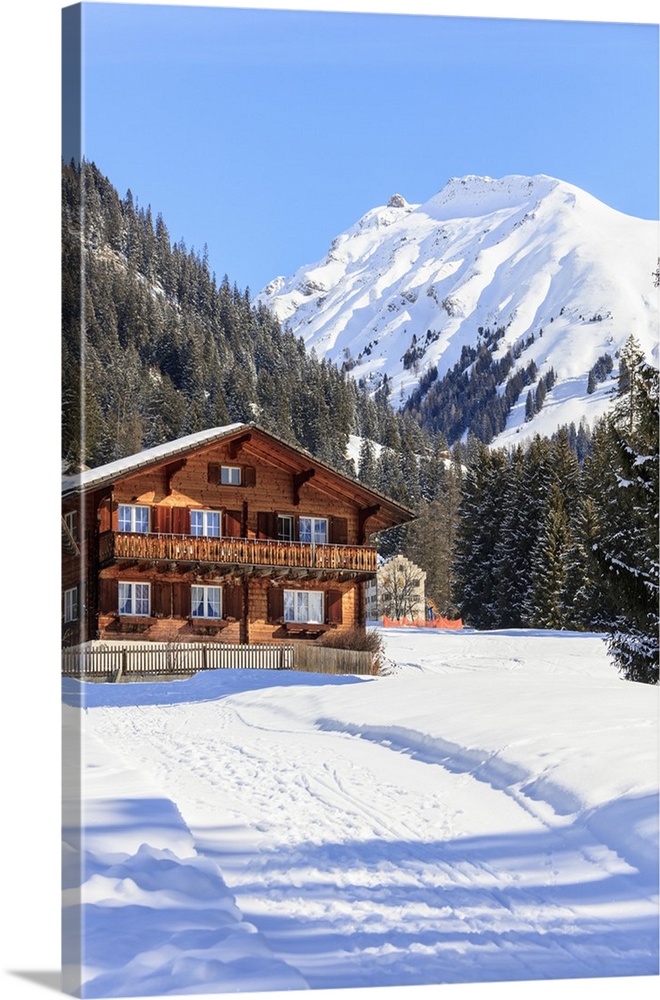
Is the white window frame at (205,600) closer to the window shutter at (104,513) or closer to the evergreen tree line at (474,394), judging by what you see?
the evergreen tree line at (474,394)

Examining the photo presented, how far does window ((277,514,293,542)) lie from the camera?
13.7 m

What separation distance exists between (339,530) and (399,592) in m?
1.42

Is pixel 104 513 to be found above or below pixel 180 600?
above

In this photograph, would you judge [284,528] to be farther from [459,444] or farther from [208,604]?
[459,444]

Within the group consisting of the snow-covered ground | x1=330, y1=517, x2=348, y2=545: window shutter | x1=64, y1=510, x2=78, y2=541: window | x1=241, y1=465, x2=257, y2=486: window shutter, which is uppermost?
x1=241, y1=465, x2=257, y2=486: window shutter

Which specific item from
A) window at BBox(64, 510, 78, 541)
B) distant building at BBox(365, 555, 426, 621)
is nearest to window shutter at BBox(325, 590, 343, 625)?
distant building at BBox(365, 555, 426, 621)

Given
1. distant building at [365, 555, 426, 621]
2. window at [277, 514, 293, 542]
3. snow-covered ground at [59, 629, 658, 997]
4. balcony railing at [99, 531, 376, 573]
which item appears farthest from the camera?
window at [277, 514, 293, 542]

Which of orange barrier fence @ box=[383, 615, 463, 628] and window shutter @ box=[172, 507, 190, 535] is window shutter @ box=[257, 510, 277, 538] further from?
orange barrier fence @ box=[383, 615, 463, 628]

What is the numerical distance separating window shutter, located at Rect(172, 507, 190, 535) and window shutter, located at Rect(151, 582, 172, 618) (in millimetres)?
554

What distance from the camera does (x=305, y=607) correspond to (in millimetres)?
14156

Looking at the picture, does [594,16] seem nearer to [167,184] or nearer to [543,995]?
[167,184]

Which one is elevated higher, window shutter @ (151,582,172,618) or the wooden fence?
window shutter @ (151,582,172,618)

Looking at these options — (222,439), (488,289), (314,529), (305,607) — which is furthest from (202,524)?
(488,289)

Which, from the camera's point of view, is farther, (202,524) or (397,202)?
(202,524)
